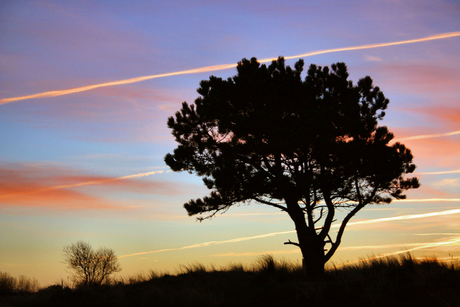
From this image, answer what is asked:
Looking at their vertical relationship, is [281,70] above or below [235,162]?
above

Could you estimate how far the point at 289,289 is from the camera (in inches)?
511

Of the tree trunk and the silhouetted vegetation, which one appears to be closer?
the silhouetted vegetation

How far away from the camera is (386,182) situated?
53.9 ft

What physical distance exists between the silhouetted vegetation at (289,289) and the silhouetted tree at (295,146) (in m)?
2.04

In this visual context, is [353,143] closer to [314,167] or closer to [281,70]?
[314,167]

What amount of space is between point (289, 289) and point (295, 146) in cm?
556

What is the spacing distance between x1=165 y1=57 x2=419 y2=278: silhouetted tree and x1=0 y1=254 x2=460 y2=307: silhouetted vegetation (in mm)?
2039

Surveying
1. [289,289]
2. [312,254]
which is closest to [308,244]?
[312,254]

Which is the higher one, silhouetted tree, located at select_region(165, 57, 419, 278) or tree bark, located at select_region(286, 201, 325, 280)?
silhouetted tree, located at select_region(165, 57, 419, 278)

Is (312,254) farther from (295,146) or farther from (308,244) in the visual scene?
(295,146)

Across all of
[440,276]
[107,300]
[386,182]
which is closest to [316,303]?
[440,276]

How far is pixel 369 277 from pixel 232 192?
6.39 m

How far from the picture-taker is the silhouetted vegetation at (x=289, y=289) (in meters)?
11.0

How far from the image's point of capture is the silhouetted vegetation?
10961 millimetres
